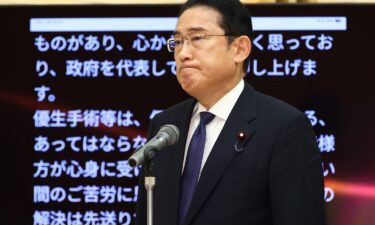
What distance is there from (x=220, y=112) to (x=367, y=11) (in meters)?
1.71

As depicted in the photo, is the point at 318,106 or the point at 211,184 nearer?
the point at 211,184

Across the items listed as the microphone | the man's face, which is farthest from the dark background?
the microphone

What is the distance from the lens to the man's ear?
248 cm

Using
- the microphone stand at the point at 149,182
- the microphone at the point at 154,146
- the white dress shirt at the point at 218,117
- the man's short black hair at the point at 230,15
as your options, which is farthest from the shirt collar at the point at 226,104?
the microphone stand at the point at 149,182

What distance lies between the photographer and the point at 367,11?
3.83 meters

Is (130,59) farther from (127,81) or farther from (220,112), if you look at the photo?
(220,112)

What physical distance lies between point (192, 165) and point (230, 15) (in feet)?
1.74

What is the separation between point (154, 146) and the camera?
2012mm

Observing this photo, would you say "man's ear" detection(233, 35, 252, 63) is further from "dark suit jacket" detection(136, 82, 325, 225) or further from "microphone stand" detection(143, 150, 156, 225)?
"microphone stand" detection(143, 150, 156, 225)

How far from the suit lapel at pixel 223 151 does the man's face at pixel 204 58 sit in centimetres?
11

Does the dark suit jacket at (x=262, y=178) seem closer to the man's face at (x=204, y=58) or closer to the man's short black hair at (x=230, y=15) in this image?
the man's face at (x=204, y=58)

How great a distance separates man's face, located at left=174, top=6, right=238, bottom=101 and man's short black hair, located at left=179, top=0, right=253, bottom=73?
0.02 metres

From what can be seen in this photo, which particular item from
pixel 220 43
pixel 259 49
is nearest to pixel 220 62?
pixel 220 43

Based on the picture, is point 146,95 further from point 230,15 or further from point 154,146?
point 154,146
